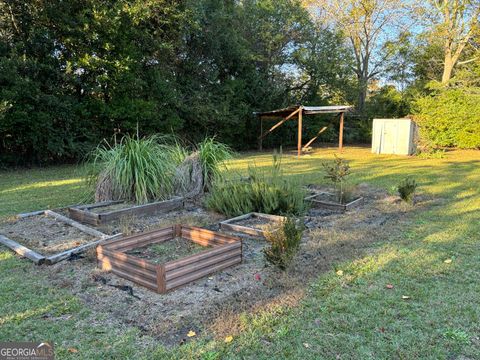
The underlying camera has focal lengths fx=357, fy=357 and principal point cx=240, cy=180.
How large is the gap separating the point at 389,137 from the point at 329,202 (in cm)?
1050

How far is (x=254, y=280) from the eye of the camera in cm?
288

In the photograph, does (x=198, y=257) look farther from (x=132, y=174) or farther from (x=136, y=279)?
(x=132, y=174)

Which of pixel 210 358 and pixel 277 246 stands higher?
pixel 277 246

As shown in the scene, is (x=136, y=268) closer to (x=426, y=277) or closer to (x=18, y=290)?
(x=18, y=290)

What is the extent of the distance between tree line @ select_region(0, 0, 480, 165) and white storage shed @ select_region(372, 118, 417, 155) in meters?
2.87

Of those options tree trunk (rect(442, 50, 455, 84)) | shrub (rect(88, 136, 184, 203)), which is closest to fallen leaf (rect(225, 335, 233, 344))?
shrub (rect(88, 136, 184, 203))

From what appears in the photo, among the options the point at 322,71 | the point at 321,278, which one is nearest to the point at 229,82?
the point at 322,71

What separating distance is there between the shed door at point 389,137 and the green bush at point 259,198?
10730 millimetres

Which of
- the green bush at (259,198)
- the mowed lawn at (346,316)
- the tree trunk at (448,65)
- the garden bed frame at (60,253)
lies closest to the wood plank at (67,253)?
the garden bed frame at (60,253)

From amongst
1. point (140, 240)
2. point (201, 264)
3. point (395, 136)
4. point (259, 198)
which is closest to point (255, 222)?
point (259, 198)

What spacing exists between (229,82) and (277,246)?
13.2 m

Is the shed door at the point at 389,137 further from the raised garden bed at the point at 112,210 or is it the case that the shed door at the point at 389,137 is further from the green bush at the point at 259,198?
the raised garden bed at the point at 112,210

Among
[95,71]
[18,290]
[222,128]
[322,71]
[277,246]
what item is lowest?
[18,290]

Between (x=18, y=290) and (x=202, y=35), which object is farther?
(x=202, y=35)
